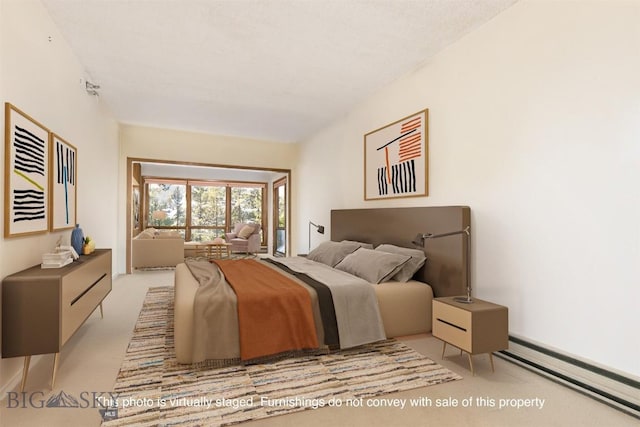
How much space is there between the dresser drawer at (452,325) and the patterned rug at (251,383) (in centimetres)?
21

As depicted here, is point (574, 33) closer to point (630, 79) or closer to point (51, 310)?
→ point (630, 79)

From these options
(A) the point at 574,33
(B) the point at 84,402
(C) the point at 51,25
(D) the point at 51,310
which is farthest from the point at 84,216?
(A) the point at 574,33

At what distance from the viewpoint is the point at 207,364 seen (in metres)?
2.39

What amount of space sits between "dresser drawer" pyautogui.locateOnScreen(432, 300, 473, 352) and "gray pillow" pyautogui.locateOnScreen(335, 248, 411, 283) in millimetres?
583

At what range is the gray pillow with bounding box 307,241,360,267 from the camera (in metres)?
4.01

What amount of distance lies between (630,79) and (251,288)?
2826 millimetres

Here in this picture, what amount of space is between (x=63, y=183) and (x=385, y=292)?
3.06 meters

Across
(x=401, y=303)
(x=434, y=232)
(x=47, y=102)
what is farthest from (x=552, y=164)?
(x=47, y=102)

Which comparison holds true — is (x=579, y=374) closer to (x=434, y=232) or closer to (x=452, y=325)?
(x=452, y=325)

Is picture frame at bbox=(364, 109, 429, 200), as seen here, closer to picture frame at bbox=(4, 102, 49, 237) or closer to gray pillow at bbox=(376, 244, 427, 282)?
gray pillow at bbox=(376, 244, 427, 282)

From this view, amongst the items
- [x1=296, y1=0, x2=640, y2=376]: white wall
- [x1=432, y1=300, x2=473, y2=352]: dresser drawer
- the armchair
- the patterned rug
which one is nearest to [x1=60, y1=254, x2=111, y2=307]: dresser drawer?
the patterned rug

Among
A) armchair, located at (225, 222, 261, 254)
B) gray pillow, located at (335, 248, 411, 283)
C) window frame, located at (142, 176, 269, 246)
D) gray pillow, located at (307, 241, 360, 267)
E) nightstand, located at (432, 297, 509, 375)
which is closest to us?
nightstand, located at (432, 297, 509, 375)

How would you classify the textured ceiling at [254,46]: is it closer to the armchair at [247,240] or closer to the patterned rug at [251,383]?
the patterned rug at [251,383]

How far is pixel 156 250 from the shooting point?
6.82 metres
